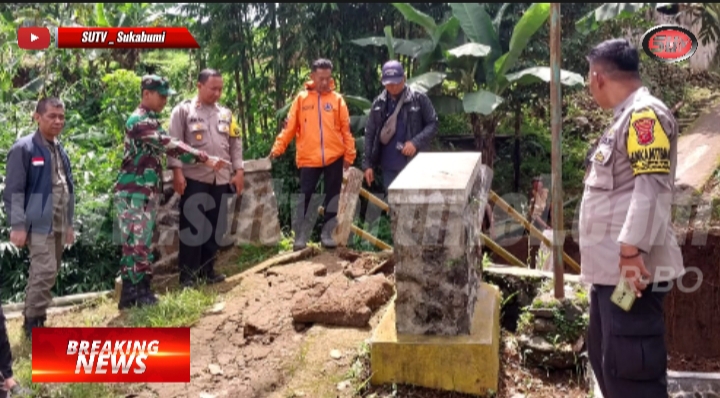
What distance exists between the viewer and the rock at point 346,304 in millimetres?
4609

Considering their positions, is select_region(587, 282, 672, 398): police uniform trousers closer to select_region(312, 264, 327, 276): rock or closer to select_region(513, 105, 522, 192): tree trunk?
select_region(312, 264, 327, 276): rock

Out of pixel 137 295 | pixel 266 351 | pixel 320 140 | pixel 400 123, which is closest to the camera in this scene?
pixel 266 351

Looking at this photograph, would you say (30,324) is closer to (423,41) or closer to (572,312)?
(572,312)

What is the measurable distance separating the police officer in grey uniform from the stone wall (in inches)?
159

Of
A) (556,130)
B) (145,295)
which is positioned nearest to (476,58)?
(556,130)

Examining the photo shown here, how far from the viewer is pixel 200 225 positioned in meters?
6.01

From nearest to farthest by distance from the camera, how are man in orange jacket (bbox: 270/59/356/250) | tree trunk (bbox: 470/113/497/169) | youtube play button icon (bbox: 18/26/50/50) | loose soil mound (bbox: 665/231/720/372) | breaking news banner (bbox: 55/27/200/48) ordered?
man in orange jacket (bbox: 270/59/356/250), breaking news banner (bbox: 55/27/200/48), loose soil mound (bbox: 665/231/720/372), youtube play button icon (bbox: 18/26/50/50), tree trunk (bbox: 470/113/497/169)

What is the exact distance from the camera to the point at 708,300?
7344 millimetres

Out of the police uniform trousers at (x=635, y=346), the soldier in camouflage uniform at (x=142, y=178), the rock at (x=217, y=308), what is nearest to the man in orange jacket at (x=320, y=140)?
the soldier in camouflage uniform at (x=142, y=178)

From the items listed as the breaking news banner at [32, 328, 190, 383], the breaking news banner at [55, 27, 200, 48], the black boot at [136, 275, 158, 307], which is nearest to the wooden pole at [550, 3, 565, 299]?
the breaking news banner at [32, 328, 190, 383]

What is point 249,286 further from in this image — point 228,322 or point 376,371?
point 376,371

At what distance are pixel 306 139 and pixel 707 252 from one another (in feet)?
13.6

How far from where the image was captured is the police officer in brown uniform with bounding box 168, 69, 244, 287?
18.9ft

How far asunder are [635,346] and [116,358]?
2.82 meters
